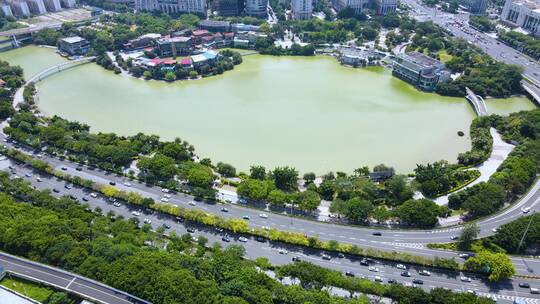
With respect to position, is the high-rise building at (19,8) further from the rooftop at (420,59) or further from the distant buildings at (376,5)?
the rooftop at (420,59)

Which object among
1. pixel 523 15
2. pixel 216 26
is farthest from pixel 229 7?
pixel 523 15

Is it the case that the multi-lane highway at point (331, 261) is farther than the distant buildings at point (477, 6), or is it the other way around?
the distant buildings at point (477, 6)

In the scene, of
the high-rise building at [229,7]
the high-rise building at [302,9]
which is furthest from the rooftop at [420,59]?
the high-rise building at [229,7]

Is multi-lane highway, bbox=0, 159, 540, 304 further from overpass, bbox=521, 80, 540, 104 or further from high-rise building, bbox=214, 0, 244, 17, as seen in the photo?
high-rise building, bbox=214, 0, 244, 17

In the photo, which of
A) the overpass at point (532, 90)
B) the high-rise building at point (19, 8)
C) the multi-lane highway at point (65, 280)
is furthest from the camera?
the high-rise building at point (19, 8)

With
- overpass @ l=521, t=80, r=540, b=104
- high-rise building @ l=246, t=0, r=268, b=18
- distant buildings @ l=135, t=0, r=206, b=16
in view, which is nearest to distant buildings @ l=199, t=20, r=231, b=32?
distant buildings @ l=135, t=0, r=206, b=16

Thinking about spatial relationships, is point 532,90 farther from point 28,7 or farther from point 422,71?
point 28,7
